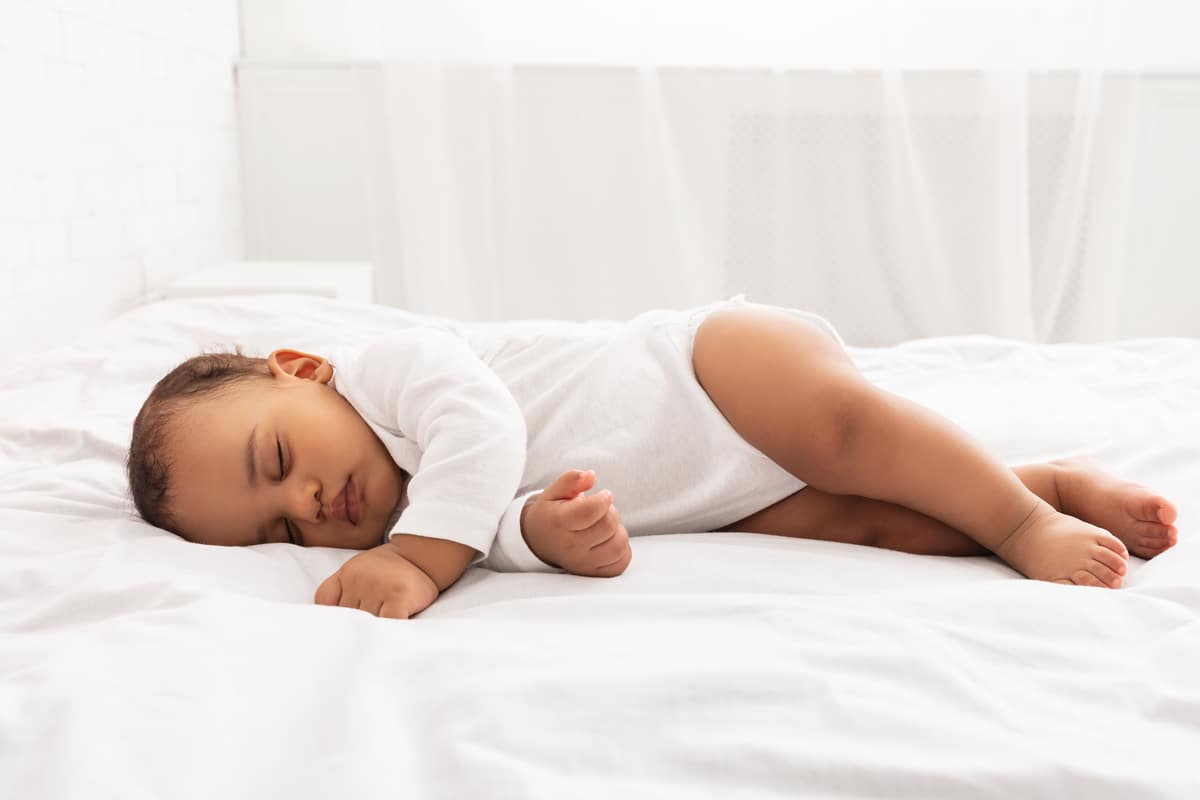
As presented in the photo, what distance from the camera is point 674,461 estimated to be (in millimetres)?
1060

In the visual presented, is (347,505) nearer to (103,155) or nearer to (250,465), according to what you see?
(250,465)

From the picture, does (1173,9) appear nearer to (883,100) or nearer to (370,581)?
(883,100)

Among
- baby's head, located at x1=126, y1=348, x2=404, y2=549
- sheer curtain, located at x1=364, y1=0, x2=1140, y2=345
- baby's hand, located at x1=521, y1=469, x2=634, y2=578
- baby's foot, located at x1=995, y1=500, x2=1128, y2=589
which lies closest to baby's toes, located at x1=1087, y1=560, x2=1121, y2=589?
baby's foot, located at x1=995, y1=500, x2=1128, y2=589

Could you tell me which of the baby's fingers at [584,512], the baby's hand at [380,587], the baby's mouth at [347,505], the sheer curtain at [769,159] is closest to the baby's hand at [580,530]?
the baby's fingers at [584,512]

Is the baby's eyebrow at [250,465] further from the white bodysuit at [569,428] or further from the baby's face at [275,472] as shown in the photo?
the white bodysuit at [569,428]

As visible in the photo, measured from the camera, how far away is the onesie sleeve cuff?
0.91m

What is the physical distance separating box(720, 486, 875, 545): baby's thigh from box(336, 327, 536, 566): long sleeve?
0.28 meters

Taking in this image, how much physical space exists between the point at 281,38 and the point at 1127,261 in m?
2.68

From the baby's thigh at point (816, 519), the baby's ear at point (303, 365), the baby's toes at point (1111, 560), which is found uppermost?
the baby's ear at point (303, 365)

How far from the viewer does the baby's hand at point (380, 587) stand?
0.82m

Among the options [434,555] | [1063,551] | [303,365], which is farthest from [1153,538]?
[303,365]

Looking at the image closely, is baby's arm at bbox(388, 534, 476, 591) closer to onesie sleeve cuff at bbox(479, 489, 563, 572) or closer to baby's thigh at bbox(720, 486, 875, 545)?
onesie sleeve cuff at bbox(479, 489, 563, 572)

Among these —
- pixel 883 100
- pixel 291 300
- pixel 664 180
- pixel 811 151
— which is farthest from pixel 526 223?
pixel 291 300

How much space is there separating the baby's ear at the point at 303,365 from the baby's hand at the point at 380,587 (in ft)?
1.06
